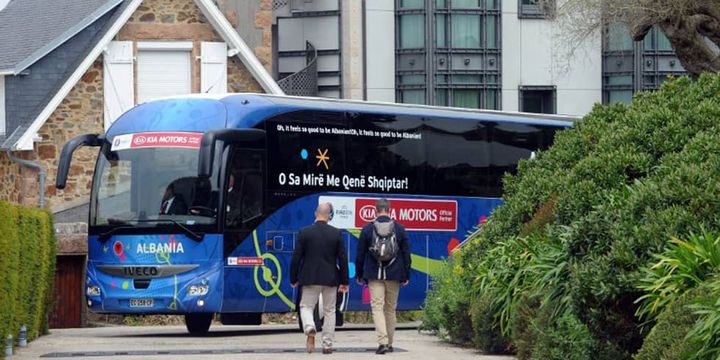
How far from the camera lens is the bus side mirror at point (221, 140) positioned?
76.8 ft

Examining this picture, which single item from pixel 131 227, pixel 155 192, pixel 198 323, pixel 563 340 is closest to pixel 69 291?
pixel 198 323

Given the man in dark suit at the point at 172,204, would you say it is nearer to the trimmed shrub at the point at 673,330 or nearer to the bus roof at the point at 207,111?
the bus roof at the point at 207,111

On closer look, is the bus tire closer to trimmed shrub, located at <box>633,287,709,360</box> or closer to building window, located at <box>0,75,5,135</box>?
trimmed shrub, located at <box>633,287,709,360</box>

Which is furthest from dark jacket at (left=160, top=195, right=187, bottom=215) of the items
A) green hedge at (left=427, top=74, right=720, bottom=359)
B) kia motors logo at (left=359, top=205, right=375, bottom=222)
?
green hedge at (left=427, top=74, right=720, bottom=359)

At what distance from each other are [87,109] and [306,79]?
11.6m

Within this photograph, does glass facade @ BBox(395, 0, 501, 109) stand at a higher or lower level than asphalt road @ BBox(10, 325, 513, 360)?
higher

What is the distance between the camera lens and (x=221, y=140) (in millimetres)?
24094

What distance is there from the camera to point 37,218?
A: 2173 cm

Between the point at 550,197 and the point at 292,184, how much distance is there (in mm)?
7280

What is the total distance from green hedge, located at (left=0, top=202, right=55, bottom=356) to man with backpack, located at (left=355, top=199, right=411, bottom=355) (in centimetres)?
403

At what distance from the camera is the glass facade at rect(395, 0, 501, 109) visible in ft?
170

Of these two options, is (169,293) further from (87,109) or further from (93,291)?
(87,109)

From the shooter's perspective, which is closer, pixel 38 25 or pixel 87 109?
pixel 87 109

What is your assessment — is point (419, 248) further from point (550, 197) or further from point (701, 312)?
point (701, 312)
